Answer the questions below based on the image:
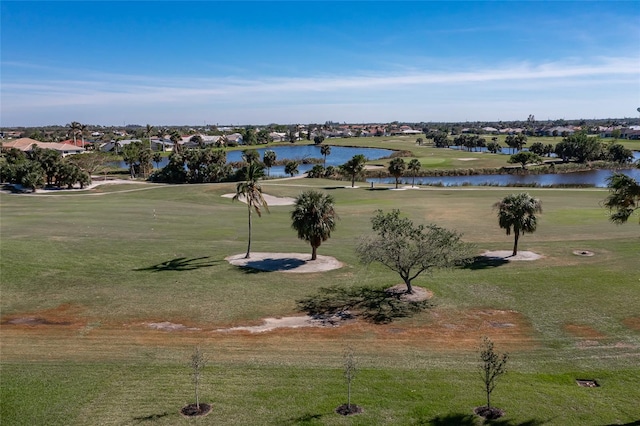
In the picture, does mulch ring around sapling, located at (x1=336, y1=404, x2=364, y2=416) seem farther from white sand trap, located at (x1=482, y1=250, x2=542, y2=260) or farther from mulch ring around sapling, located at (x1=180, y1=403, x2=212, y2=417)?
white sand trap, located at (x1=482, y1=250, x2=542, y2=260)

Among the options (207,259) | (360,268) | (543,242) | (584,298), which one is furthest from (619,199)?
(207,259)

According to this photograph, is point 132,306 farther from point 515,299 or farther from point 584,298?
point 584,298

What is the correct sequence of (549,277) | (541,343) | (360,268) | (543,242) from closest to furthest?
(541,343) < (549,277) < (360,268) < (543,242)

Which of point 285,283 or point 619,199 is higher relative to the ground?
point 619,199

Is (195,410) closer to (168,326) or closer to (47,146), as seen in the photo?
(168,326)

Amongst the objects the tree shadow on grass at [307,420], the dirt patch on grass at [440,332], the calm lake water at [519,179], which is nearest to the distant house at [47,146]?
the calm lake water at [519,179]

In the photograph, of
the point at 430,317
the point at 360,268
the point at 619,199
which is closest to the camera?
the point at 619,199

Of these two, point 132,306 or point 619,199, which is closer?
point 619,199
